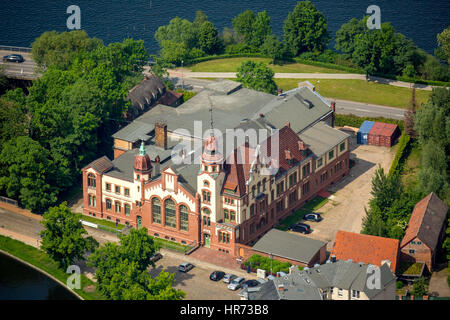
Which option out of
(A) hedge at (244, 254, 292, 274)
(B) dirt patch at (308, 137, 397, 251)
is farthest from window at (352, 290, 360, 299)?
(B) dirt patch at (308, 137, 397, 251)

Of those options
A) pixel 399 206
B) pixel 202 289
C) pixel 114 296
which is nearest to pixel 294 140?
pixel 399 206

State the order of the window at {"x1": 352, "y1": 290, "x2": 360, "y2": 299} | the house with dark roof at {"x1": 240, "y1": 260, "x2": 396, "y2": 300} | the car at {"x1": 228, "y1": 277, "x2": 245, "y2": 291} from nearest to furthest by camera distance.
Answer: the house with dark roof at {"x1": 240, "y1": 260, "x2": 396, "y2": 300}
the window at {"x1": 352, "y1": 290, "x2": 360, "y2": 299}
the car at {"x1": 228, "y1": 277, "x2": 245, "y2": 291}

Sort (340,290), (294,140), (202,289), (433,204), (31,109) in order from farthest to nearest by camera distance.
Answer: (31,109), (294,140), (433,204), (202,289), (340,290)

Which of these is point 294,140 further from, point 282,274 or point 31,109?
point 31,109

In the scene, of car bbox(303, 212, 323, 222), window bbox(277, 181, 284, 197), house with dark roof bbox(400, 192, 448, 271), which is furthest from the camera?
car bbox(303, 212, 323, 222)

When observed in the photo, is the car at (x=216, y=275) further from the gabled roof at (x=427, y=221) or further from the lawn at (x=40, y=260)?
the gabled roof at (x=427, y=221)

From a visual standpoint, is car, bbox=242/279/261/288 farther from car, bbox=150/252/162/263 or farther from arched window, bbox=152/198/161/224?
arched window, bbox=152/198/161/224
